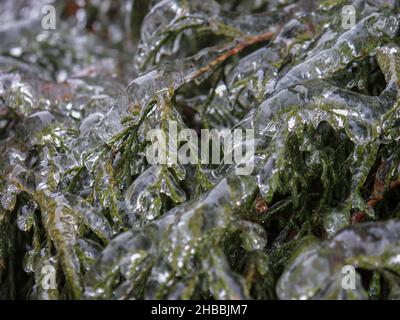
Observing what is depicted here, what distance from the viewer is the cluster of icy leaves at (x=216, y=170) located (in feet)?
3.74

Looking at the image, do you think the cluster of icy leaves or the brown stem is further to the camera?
the brown stem

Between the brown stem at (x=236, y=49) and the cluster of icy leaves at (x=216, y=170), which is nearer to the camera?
the cluster of icy leaves at (x=216, y=170)

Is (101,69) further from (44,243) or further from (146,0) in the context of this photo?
(44,243)

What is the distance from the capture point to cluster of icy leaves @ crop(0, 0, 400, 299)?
1.14 m

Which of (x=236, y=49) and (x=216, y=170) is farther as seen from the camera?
(x=236, y=49)

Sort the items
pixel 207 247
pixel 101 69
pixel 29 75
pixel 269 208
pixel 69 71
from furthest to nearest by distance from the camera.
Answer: pixel 69 71, pixel 101 69, pixel 29 75, pixel 269 208, pixel 207 247

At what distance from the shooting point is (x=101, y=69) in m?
2.16

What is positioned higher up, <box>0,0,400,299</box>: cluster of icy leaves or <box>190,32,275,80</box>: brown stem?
<box>190,32,275,80</box>: brown stem

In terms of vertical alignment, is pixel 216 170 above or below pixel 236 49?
below

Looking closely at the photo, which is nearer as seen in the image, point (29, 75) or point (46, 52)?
point (29, 75)

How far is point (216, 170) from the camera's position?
140 cm

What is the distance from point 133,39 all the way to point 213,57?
1201mm
